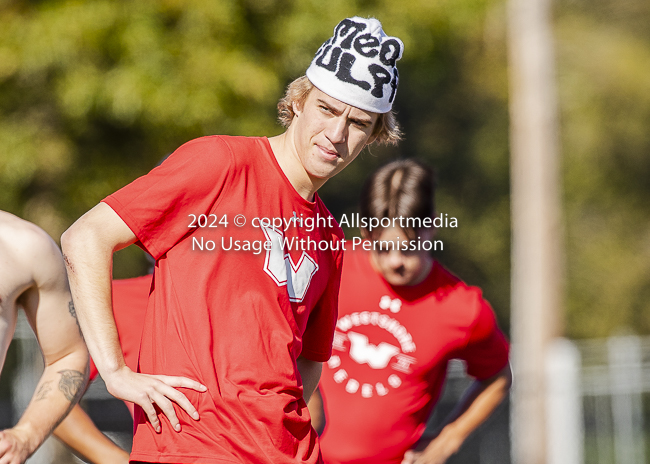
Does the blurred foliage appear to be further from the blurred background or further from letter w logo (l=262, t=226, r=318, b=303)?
letter w logo (l=262, t=226, r=318, b=303)

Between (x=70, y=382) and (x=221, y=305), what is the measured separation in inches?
30.0

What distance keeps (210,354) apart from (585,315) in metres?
20.7

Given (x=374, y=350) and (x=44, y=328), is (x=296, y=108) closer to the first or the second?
(x=44, y=328)

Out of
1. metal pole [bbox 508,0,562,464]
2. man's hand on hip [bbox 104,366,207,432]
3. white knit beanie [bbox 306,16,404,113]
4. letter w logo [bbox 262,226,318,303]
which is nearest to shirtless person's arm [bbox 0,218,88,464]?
man's hand on hip [bbox 104,366,207,432]

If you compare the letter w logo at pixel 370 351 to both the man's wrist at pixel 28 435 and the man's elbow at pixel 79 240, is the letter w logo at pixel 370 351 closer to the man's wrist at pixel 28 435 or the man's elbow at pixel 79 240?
the man's wrist at pixel 28 435

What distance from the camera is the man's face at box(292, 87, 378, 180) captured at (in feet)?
8.79

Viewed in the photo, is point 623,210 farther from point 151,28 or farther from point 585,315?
point 151,28

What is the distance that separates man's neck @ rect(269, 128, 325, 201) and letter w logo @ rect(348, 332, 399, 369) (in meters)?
1.74

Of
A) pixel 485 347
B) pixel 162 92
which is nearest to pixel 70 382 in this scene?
pixel 485 347

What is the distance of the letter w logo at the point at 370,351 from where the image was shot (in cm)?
432

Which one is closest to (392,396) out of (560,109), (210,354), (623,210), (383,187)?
(383,187)

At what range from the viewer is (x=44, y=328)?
2863 mm

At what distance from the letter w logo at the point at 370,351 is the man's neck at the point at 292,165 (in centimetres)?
174

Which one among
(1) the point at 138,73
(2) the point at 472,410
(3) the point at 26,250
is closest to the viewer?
(3) the point at 26,250
